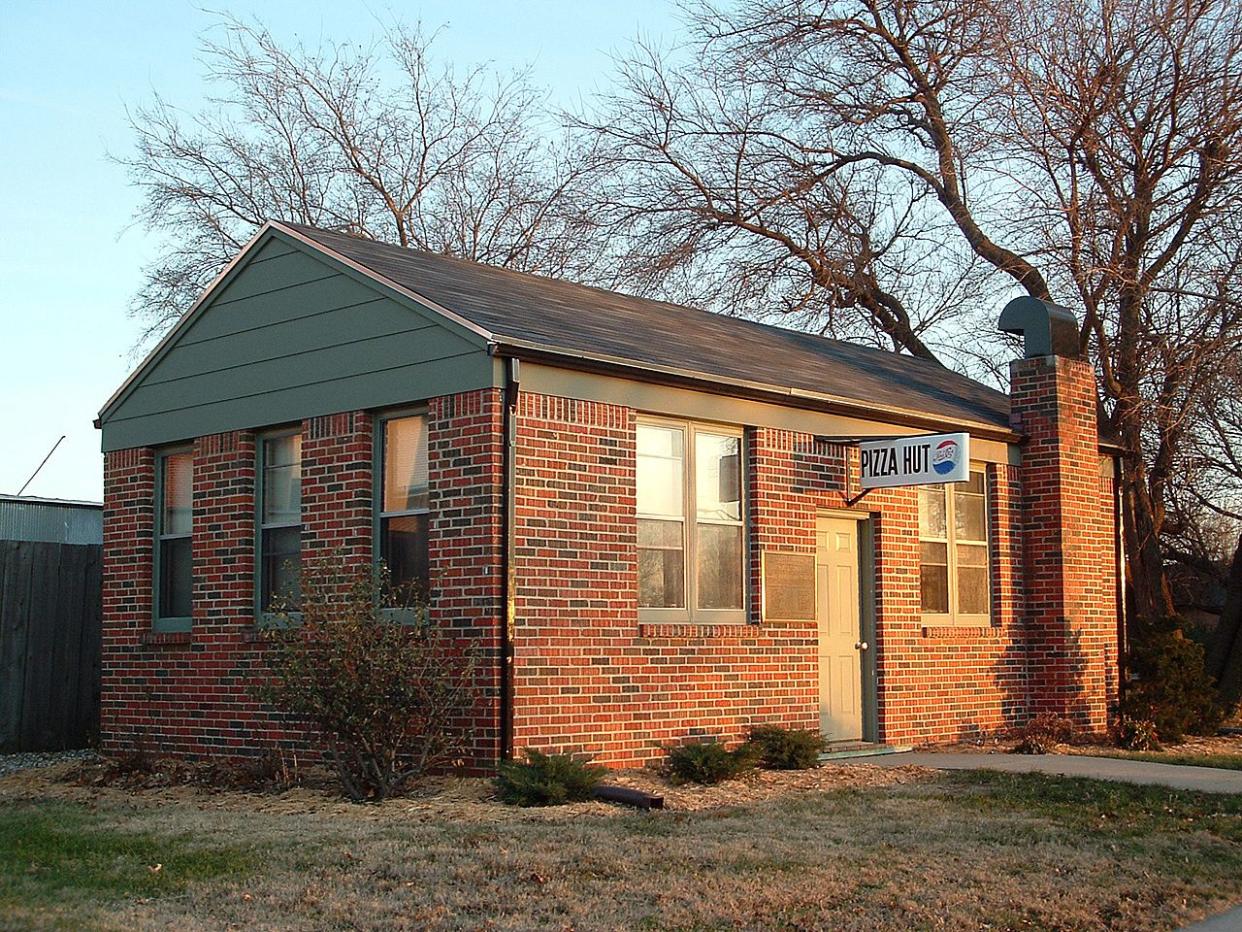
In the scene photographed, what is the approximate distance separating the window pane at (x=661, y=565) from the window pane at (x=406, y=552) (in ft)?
5.89

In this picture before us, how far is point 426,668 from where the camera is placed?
10742 mm

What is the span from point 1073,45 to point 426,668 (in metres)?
14.7

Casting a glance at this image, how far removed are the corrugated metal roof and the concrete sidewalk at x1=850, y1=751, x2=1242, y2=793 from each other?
409 inches

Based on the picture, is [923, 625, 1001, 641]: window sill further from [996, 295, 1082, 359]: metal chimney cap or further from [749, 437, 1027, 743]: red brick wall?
[996, 295, 1082, 359]: metal chimney cap

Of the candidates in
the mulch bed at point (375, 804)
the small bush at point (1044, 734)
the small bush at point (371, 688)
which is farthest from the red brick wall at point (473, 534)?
the small bush at point (1044, 734)

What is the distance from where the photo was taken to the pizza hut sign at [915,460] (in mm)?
13227

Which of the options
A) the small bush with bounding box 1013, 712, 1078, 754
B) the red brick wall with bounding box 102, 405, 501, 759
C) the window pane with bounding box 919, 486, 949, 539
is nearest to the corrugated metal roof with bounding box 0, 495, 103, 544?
the red brick wall with bounding box 102, 405, 501, 759

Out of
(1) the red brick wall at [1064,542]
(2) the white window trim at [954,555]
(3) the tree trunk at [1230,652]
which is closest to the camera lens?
(2) the white window trim at [954,555]

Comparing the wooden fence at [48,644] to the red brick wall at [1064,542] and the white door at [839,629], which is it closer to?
the white door at [839,629]

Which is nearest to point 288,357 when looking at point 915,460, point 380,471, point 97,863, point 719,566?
point 380,471

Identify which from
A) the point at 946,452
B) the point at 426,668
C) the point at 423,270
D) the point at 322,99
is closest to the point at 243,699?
the point at 426,668

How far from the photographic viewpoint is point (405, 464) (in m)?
12.2

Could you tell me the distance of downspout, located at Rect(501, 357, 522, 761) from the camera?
1097 centimetres

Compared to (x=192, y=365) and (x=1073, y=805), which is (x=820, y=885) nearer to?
(x=1073, y=805)
